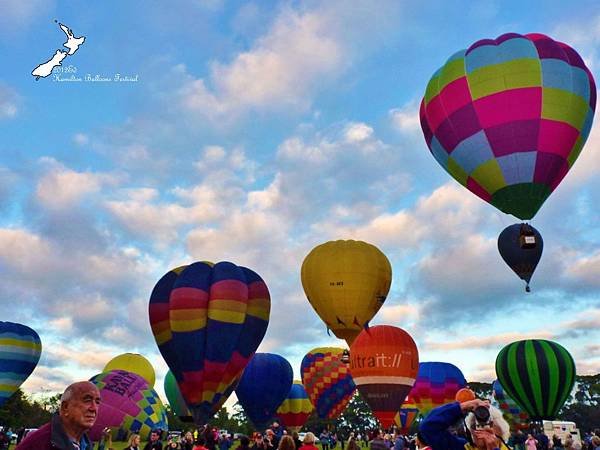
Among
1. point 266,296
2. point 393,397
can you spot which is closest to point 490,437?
point 266,296

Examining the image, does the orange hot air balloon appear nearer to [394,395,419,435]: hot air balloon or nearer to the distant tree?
[394,395,419,435]: hot air balloon

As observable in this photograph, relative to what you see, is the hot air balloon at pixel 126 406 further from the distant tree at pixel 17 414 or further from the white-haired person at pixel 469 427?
the distant tree at pixel 17 414

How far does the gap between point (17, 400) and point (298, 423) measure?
3984 centimetres

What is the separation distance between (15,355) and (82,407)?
102 ft

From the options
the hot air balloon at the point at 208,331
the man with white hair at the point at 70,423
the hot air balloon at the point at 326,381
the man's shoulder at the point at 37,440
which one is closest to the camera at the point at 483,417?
the man with white hair at the point at 70,423

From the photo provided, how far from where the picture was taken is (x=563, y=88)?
1720 centimetres

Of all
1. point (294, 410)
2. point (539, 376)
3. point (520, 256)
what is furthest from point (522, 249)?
point (294, 410)

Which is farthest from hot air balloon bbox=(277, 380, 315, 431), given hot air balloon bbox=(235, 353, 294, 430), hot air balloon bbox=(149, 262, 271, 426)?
hot air balloon bbox=(149, 262, 271, 426)

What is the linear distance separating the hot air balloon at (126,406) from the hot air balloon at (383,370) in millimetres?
8850

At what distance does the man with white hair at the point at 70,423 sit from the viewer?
8.55 ft

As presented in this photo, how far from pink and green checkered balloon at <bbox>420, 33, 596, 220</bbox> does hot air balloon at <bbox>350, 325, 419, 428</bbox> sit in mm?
9847

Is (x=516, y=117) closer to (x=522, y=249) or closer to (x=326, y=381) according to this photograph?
(x=522, y=249)

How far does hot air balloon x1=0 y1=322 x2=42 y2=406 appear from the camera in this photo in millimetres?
29688

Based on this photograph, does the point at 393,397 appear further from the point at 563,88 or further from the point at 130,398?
the point at 563,88
